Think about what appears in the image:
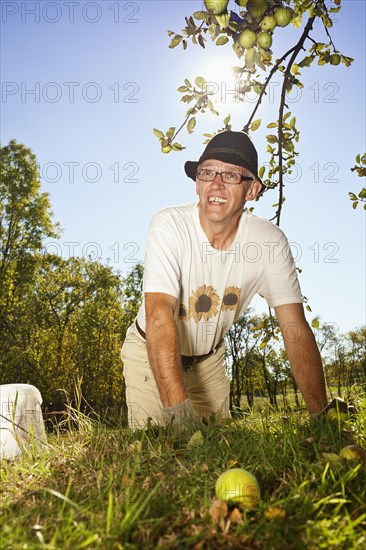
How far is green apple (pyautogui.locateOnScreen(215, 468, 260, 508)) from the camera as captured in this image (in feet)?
6.84

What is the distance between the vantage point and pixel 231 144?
14.0 feet

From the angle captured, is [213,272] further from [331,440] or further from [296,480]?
[296,480]

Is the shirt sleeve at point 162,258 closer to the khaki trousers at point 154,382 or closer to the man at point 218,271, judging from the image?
the man at point 218,271

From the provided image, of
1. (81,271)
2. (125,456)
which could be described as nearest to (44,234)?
(81,271)

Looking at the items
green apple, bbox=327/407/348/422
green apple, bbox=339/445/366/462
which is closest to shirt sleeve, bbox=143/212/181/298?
green apple, bbox=327/407/348/422

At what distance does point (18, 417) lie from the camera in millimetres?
3777

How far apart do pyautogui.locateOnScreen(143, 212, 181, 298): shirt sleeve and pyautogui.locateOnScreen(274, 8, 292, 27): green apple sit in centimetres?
158

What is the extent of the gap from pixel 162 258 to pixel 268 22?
166 centimetres

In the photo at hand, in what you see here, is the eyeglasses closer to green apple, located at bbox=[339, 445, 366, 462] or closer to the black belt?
the black belt

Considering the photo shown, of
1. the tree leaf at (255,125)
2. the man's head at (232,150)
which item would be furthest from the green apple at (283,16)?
the tree leaf at (255,125)

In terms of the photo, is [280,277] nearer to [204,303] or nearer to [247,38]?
[204,303]

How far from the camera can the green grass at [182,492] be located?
73.7 inches

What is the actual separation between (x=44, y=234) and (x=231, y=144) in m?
23.1

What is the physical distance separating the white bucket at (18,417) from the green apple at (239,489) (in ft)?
5.42
